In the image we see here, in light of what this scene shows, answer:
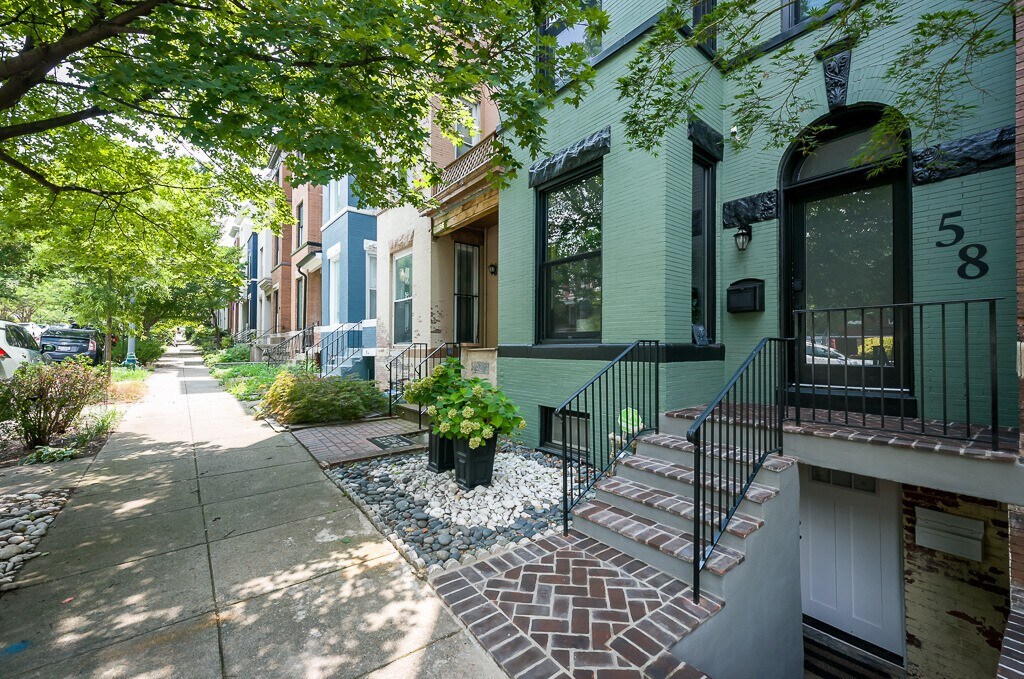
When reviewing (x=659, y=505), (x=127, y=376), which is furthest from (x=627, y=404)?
(x=127, y=376)

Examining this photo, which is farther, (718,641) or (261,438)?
(261,438)

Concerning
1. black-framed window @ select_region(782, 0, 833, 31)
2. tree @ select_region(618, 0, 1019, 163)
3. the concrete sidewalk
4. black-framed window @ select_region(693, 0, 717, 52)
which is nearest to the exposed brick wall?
tree @ select_region(618, 0, 1019, 163)

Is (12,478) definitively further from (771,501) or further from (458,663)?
(771,501)

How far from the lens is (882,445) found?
3.19m

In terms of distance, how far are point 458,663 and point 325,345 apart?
37.6 ft

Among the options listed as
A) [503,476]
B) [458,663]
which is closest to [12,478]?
[503,476]

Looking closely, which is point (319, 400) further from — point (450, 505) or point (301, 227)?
point (301, 227)

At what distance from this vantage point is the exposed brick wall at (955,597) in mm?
3648

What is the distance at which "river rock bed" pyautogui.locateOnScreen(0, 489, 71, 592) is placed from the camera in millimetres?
2961

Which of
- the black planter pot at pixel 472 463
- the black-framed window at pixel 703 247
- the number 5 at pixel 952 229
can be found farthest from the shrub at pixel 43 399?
the number 5 at pixel 952 229

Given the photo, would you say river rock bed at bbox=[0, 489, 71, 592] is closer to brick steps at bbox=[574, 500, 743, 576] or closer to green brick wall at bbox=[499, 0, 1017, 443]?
brick steps at bbox=[574, 500, 743, 576]

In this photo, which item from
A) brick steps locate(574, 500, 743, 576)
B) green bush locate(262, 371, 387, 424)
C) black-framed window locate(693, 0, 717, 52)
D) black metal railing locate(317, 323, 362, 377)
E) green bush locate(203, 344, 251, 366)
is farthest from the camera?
green bush locate(203, 344, 251, 366)

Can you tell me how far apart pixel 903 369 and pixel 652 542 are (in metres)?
3.18

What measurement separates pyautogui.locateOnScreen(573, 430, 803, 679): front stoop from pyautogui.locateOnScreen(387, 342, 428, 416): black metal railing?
5.28m
